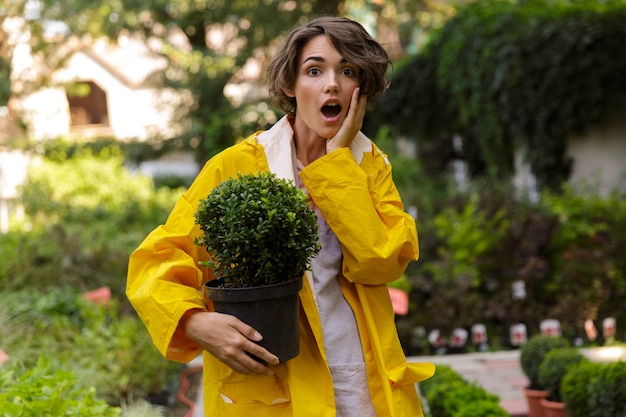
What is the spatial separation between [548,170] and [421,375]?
9679 mm

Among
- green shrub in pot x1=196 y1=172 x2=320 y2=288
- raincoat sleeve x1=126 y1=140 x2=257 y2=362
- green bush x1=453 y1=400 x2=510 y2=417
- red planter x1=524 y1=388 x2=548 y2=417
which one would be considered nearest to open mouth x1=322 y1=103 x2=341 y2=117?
raincoat sleeve x1=126 y1=140 x2=257 y2=362

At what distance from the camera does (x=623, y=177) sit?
10.1m

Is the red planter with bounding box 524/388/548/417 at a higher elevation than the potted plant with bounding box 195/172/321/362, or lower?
lower

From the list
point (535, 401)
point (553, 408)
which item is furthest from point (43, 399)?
point (535, 401)

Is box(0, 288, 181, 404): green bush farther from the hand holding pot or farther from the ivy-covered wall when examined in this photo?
the ivy-covered wall

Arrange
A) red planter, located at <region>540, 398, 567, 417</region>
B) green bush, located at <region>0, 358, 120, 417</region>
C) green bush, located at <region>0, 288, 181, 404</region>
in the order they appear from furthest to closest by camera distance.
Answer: green bush, located at <region>0, 288, 181, 404</region> → red planter, located at <region>540, 398, 567, 417</region> → green bush, located at <region>0, 358, 120, 417</region>

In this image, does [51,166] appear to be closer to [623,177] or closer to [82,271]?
[82,271]

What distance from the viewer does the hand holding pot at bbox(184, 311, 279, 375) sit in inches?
81.5

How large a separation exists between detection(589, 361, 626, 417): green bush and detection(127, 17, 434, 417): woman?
144cm

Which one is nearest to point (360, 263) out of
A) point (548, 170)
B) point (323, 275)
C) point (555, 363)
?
point (323, 275)

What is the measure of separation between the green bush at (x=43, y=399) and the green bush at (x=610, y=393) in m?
2.08

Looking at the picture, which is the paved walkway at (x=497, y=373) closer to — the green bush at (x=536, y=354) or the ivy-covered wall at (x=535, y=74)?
the green bush at (x=536, y=354)

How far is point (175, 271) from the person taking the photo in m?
2.20

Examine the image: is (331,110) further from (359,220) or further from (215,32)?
(215,32)
